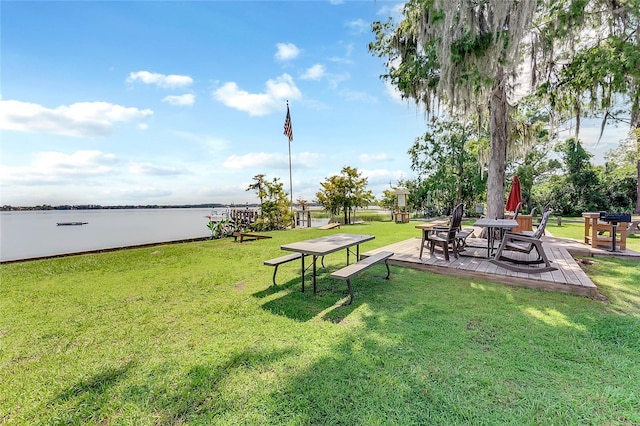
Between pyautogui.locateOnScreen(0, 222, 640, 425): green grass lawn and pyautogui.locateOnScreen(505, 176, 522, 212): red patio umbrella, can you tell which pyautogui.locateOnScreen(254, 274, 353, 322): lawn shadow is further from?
pyautogui.locateOnScreen(505, 176, 522, 212): red patio umbrella

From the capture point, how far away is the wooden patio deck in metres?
3.70

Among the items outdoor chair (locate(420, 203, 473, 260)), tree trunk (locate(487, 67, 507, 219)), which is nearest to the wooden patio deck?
outdoor chair (locate(420, 203, 473, 260))

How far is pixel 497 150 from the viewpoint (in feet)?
23.1

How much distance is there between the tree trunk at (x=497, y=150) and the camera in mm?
6949

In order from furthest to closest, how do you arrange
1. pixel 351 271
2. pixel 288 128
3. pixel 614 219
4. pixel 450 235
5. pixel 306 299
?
pixel 288 128, pixel 614 219, pixel 450 235, pixel 306 299, pixel 351 271

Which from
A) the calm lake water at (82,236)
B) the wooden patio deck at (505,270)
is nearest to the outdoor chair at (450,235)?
the wooden patio deck at (505,270)

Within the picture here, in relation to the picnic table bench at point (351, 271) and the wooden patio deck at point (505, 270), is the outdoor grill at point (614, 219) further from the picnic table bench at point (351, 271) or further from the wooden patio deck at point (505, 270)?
the picnic table bench at point (351, 271)

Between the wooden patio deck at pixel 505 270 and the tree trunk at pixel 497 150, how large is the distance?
1572mm

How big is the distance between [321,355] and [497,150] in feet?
24.0

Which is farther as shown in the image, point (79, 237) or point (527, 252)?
point (79, 237)

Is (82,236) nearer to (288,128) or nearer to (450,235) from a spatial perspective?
(288,128)

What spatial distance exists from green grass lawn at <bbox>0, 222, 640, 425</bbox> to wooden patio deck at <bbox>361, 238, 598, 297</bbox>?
18 centimetres

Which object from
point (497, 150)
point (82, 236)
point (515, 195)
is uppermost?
point (497, 150)

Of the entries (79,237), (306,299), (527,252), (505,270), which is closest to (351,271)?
(306,299)
